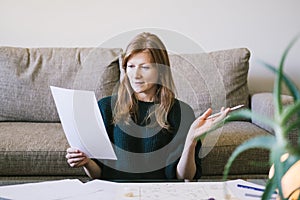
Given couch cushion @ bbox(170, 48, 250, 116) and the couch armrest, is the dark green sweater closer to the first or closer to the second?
the couch armrest

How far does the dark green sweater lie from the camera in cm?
145

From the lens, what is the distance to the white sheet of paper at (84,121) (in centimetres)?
133

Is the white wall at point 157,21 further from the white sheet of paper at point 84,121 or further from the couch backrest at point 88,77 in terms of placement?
the white sheet of paper at point 84,121

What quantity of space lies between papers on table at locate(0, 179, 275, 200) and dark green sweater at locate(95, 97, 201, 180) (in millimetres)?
253

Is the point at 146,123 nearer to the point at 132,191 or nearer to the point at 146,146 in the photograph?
the point at 146,146

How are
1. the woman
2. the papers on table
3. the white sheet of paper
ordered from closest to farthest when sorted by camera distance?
the papers on table, the white sheet of paper, the woman

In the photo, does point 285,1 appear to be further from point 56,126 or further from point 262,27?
point 56,126

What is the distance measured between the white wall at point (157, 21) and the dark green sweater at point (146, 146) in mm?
1164

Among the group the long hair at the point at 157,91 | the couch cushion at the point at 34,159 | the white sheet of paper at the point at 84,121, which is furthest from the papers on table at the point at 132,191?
A: the couch cushion at the point at 34,159

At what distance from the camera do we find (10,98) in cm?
229

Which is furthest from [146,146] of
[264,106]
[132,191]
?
[264,106]

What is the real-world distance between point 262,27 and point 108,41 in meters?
0.85

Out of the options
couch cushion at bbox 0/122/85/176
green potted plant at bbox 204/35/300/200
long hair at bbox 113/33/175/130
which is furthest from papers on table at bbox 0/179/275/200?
couch cushion at bbox 0/122/85/176

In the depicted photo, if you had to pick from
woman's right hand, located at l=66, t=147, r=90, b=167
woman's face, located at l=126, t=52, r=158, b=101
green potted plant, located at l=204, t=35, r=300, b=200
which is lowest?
woman's right hand, located at l=66, t=147, r=90, b=167
